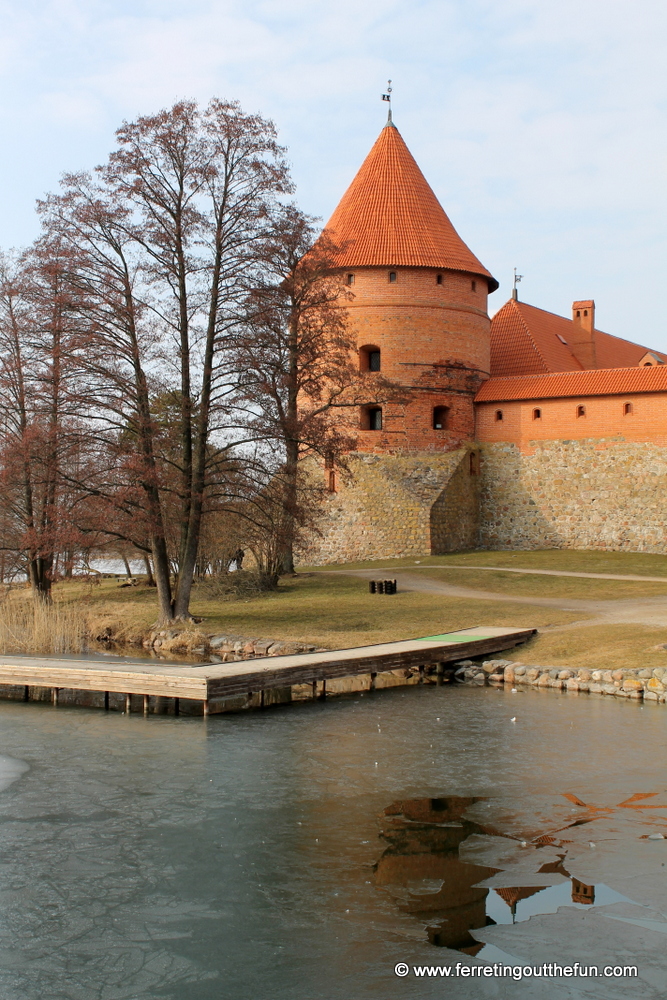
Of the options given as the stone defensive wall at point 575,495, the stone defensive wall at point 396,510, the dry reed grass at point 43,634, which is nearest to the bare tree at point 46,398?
the dry reed grass at point 43,634

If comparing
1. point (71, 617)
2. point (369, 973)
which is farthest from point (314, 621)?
point (369, 973)

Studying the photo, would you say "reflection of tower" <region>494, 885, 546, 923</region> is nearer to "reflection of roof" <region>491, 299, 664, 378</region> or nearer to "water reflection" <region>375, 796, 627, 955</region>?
"water reflection" <region>375, 796, 627, 955</region>

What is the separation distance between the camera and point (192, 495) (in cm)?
1734

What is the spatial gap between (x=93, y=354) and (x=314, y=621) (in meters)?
6.26

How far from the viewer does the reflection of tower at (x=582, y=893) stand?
5668 mm

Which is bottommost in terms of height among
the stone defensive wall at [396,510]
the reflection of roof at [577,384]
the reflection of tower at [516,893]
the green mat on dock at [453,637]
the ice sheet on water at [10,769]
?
the reflection of tower at [516,893]

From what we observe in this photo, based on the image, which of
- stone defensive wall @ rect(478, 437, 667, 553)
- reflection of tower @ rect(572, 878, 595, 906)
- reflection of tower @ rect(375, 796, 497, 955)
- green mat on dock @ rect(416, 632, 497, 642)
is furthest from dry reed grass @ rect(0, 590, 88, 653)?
stone defensive wall @ rect(478, 437, 667, 553)

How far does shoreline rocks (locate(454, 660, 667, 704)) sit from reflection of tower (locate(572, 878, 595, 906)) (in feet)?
21.3

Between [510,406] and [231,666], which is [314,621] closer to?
[231,666]

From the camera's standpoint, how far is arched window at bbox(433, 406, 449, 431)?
2781cm

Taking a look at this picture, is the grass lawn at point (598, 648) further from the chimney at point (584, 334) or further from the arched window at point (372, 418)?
the chimney at point (584, 334)

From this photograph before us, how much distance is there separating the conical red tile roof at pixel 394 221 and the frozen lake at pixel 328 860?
18.9 meters

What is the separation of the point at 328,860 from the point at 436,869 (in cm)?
72

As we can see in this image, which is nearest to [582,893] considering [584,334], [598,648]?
[598,648]
